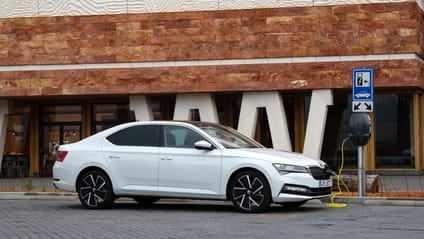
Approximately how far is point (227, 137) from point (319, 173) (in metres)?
1.73

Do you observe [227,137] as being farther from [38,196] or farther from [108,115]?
A: [108,115]

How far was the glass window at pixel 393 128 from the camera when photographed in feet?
92.5

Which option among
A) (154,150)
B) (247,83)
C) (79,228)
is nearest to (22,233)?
(79,228)

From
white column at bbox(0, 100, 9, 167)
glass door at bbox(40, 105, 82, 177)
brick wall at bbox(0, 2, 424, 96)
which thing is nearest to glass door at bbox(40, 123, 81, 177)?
glass door at bbox(40, 105, 82, 177)

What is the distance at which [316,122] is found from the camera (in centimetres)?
2580

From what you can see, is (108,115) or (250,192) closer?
(250,192)

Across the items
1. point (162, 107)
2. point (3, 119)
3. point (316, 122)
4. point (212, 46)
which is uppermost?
point (212, 46)

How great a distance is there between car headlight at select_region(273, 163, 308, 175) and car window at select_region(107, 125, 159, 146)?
7.46 feet

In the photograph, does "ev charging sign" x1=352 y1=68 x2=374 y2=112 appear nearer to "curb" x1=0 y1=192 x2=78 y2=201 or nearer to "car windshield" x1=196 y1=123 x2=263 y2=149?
"car windshield" x1=196 y1=123 x2=263 y2=149

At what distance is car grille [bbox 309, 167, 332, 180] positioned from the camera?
1338cm

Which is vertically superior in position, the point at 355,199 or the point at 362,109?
the point at 362,109

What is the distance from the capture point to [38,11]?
2728 centimetres

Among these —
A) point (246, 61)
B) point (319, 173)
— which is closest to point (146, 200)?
point (319, 173)

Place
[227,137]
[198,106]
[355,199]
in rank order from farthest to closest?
[198,106]
[355,199]
[227,137]
